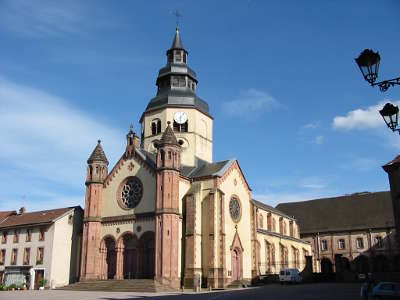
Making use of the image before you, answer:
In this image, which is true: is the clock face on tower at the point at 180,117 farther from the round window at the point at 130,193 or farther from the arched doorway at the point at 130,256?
the arched doorway at the point at 130,256

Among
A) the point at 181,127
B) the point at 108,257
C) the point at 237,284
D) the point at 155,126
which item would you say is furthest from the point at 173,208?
the point at 155,126

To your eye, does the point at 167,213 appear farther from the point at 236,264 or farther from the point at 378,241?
the point at 378,241

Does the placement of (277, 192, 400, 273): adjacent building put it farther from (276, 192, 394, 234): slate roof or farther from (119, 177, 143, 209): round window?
(119, 177, 143, 209): round window

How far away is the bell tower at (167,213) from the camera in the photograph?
39.5 m

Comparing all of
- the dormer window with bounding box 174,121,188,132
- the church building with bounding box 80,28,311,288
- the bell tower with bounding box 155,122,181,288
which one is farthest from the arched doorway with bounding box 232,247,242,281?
the dormer window with bounding box 174,121,188,132

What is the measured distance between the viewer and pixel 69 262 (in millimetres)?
49625

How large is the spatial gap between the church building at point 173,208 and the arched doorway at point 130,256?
10cm

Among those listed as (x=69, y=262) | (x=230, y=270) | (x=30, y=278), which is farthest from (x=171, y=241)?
(x=30, y=278)

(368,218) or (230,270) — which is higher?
(368,218)

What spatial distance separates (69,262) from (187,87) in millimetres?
24242

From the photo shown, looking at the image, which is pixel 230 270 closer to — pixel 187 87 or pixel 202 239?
pixel 202 239

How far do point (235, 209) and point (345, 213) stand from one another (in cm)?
3132

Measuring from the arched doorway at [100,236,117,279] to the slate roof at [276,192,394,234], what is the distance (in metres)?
37.6

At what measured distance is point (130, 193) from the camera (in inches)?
1816
